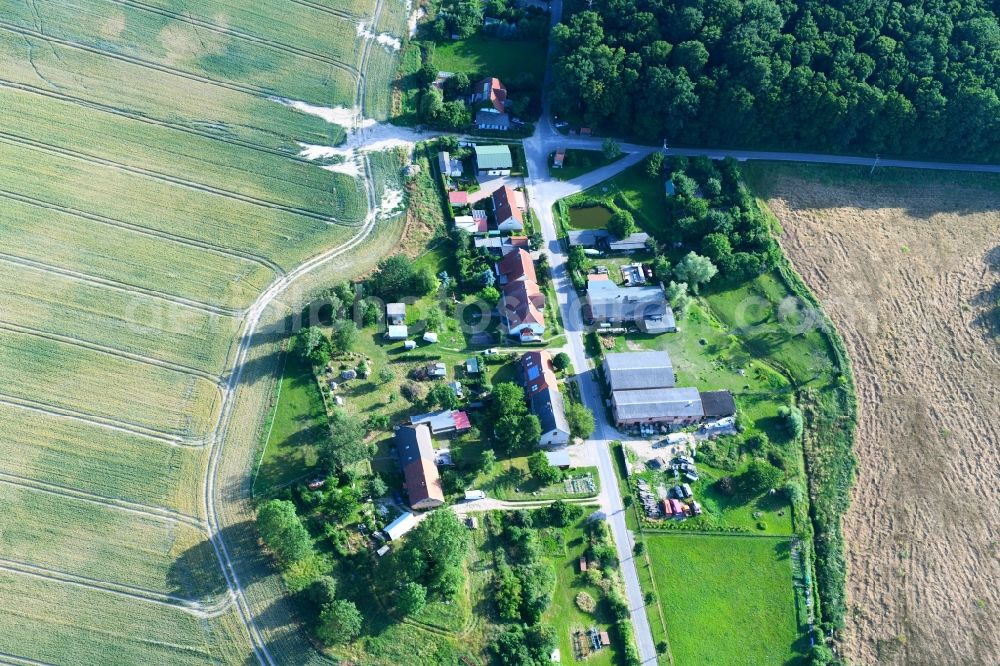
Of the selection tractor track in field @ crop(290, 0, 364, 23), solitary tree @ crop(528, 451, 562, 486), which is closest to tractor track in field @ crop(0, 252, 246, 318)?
solitary tree @ crop(528, 451, 562, 486)

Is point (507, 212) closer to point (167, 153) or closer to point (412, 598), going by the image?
point (167, 153)

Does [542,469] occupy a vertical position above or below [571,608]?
above

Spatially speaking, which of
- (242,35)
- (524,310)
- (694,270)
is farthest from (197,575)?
(242,35)

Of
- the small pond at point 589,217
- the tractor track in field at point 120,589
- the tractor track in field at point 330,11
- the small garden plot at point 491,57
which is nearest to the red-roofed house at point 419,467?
the tractor track in field at point 120,589

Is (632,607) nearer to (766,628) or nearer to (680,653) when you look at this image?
(680,653)

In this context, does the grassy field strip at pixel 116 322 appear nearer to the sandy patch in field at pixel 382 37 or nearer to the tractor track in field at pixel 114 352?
the tractor track in field at pixel 114 352

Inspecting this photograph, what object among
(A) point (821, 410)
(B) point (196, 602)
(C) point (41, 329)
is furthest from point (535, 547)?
(C) point (41, 329)
